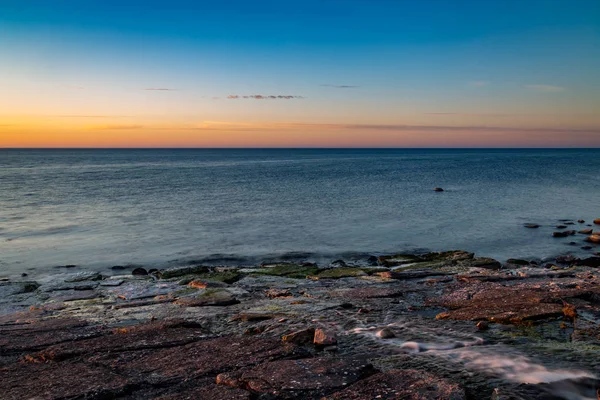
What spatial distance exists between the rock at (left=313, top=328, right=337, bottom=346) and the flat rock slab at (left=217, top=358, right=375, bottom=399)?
2.82 ft

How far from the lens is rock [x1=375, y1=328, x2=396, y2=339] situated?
849 cm

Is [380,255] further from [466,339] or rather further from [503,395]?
[503,395]

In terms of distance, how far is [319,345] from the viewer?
8.22 meters

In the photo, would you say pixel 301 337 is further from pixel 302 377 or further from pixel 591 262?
pixel 591 262

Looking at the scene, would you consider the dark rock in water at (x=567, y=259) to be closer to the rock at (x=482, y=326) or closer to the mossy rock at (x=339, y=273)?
the mossy rock at (x=339, y=273)

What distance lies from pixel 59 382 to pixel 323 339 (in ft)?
13.6

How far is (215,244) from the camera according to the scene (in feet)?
99.7

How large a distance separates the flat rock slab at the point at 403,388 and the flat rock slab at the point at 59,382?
126 inches

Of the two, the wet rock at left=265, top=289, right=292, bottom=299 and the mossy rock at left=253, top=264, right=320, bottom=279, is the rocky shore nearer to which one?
the wet rock at left=265, top=289, right=292, bottom=299

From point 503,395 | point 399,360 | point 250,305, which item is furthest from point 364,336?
point 250,305

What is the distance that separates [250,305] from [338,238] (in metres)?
19.9

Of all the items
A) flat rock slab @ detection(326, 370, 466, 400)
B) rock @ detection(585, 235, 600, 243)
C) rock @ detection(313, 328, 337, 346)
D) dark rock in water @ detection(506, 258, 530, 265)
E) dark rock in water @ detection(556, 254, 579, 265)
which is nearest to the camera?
flat rock slab @ detection(326, 370, 466, 400)

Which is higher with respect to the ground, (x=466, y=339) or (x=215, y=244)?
(x=466, y=339)

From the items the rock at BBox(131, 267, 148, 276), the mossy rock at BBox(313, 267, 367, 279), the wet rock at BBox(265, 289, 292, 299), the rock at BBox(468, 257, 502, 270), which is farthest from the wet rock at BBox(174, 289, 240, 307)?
the rock at BBox(468, 257, 502, 270)
